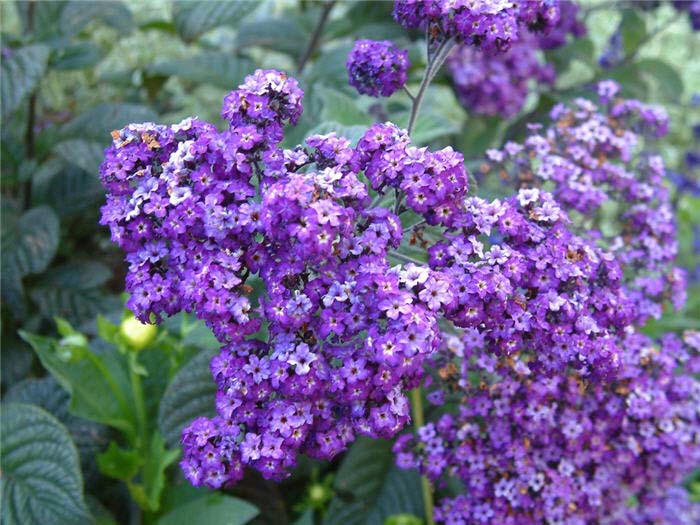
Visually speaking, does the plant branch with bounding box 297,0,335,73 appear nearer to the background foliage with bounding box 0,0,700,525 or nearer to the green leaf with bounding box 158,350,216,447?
the background foliage with bounding box 0,0,700,525

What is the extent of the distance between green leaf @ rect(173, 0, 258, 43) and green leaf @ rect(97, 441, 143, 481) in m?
0.84

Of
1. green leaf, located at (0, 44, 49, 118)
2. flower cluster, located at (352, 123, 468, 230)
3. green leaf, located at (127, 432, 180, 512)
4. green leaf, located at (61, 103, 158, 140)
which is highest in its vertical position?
flower cluster, located at (352, 123, 468, 230)

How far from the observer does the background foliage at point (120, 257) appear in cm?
122

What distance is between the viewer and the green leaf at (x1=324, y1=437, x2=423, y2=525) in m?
1.41

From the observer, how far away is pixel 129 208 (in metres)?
0.84

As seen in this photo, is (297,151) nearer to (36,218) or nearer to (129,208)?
(129,208)

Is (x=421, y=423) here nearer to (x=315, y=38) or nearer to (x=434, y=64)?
(x=434, y=64)

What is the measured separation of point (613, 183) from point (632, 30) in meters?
0.90

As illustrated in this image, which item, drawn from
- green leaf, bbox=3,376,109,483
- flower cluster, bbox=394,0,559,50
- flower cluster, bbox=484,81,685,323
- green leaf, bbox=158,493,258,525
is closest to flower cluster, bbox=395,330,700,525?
flower cluster, bbox=484,81,685,323

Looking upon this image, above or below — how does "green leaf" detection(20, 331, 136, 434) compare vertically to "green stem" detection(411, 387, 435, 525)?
above

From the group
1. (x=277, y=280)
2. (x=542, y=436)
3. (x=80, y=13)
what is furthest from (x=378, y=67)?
(x=80, y=13)

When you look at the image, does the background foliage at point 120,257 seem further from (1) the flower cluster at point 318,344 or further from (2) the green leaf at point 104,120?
(1) the flower cluster at point 318,344

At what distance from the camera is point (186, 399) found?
1.21 metres

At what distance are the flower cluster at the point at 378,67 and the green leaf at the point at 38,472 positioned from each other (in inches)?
24.1
